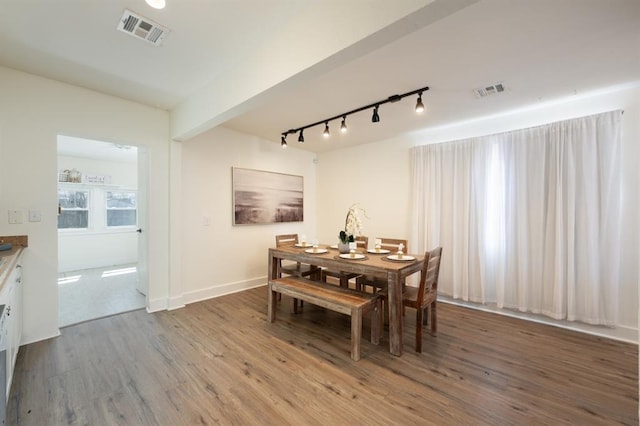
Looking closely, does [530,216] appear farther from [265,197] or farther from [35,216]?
[35,216]

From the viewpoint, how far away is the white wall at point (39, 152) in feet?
8.04

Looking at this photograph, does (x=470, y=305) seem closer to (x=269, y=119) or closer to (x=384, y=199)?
(x=384, y=199)

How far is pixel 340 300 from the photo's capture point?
247 cm

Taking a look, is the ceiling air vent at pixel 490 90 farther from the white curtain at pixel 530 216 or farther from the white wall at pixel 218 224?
the white wall at pixel 218 224

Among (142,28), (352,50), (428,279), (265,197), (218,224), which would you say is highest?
(142,28)

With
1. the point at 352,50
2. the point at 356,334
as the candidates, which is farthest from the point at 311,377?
the point at 352,50

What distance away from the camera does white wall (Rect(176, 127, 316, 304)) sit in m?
3.71

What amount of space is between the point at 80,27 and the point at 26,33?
1.49ft

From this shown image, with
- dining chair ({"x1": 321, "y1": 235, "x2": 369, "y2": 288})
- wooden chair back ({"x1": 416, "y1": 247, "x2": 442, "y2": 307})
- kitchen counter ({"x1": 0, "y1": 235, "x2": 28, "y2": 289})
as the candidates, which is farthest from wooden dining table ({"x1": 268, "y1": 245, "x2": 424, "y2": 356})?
kitchen counter ({"x1": 0, "y1": 235, "x2": 28, "y2": 289})

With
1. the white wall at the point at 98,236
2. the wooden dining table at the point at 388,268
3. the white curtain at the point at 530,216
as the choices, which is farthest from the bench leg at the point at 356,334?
the white wall at the point at 98,236

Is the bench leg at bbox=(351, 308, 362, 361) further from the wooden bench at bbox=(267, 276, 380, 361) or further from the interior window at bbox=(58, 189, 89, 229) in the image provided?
the interior window at bbox=(58, 189, 89, 229)

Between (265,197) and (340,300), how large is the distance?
2.65m

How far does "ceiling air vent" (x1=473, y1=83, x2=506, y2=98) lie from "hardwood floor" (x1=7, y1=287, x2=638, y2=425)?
8.25ft

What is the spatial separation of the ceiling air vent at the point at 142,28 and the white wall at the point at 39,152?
140 cm
